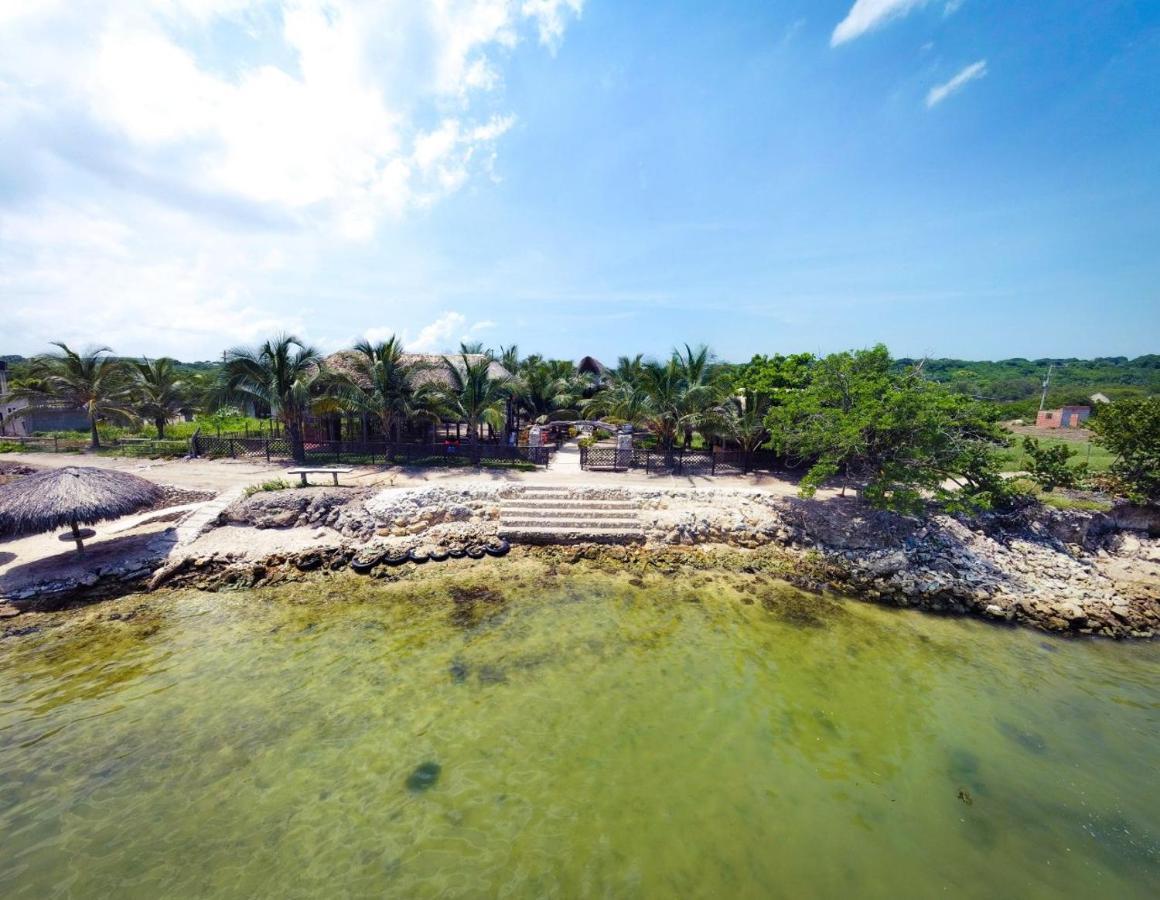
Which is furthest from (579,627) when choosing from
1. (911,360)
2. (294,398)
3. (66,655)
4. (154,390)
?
(154,390)

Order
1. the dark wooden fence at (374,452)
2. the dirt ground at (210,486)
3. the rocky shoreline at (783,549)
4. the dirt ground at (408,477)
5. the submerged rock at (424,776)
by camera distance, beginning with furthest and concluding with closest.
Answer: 1. the dark wooden fence at (374,452)
2. the dirt ground at (408,477)
3. the dirt ground at (210,486)
4. the rocky shoreline at (783,549)
5. the submerged rock at (424,776)

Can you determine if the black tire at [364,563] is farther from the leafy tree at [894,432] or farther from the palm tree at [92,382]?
the palm tree at [92,382]

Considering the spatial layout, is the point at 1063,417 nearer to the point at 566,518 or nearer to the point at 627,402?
the point at 627,402

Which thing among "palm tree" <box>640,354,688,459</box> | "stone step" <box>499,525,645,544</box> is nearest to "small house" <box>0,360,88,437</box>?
"stone step" <box>499,525,645,544</box>

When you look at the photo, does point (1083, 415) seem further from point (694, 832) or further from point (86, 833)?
point (86, 833)

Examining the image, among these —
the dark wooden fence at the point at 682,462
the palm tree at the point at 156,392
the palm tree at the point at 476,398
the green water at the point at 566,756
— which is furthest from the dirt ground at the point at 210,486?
the palm tree at the point at 156,392

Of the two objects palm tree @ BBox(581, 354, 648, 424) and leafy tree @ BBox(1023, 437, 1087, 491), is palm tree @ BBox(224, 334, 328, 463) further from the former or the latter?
leafy tree @ BBox(1023, 437, 1087, 491)

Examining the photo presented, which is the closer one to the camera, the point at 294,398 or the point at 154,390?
the point at 294,398
